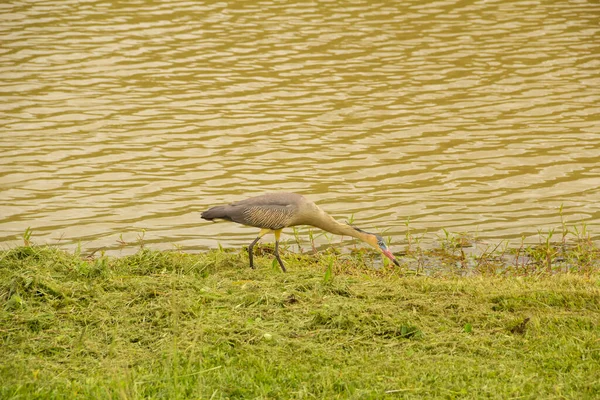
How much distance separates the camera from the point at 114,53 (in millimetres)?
17766

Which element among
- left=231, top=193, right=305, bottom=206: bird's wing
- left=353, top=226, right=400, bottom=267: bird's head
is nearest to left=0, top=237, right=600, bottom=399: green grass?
left=353, top=226, right=400, bottom=267: bird's head

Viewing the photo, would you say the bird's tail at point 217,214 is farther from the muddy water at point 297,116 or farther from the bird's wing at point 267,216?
the muddy water at point 297,116

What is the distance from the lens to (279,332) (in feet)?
22.0

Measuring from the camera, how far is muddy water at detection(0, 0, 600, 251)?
11.2m

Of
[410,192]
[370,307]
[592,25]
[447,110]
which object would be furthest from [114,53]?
[370,307]

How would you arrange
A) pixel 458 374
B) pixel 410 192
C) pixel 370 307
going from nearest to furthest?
pixel 458 374 < pixel 370 307 < pixel 410 192

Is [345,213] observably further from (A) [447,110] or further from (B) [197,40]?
(B) [197,40]

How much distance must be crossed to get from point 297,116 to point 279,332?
26.6 ft

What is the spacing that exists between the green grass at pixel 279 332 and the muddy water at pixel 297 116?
2539mm

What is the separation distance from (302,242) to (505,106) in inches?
224

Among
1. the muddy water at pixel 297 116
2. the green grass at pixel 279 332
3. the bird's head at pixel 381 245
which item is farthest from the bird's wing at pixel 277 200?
the muddy water at pixel 297 116

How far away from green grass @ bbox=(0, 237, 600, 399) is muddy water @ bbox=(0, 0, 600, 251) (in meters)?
2.54

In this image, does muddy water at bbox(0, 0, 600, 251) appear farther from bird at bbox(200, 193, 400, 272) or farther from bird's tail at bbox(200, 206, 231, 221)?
bird at bbox(200, 193, 400, 272)

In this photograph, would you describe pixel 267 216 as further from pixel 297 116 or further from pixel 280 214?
pixel 297 116
